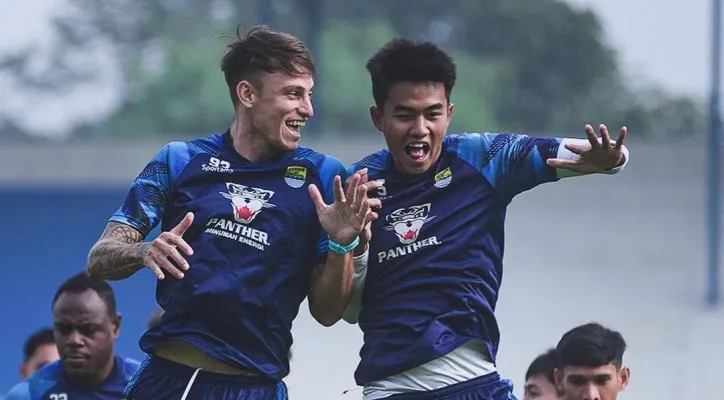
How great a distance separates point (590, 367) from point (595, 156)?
1.44m

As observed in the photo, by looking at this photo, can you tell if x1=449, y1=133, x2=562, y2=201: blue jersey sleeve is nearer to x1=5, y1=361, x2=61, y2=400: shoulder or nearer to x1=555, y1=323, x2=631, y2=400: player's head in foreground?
x1=555, y1=323, x2=631, y2=400: player's head in foreground

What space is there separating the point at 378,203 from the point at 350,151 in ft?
28.5

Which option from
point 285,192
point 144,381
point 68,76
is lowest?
point 144,381

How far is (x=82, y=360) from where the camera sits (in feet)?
19.8

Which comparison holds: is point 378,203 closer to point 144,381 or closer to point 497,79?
point 144,381

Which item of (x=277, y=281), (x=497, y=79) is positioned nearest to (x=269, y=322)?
(x=277, y=281)

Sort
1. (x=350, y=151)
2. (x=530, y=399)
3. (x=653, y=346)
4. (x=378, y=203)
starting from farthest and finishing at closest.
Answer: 1. (x=350, y=151)
2. (x=653, y=346)
3. (x=530, y=399)
4. (x=378, y=203)

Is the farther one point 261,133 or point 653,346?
point 653,346

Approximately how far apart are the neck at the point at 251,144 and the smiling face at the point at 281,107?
0.03 metres

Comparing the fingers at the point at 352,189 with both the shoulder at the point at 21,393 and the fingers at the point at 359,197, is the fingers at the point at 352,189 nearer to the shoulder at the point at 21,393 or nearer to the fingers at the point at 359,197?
the fingers at the point at 359,197

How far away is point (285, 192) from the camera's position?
14.4 ft

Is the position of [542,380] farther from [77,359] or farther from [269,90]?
[269,90]

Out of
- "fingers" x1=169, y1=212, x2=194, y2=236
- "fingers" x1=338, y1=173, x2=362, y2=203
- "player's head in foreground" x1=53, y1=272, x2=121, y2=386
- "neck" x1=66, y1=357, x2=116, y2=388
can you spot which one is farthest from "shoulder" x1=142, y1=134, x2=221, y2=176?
"neck" x1=66, y1=357, x2=116, y2=388

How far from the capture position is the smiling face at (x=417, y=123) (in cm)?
440
